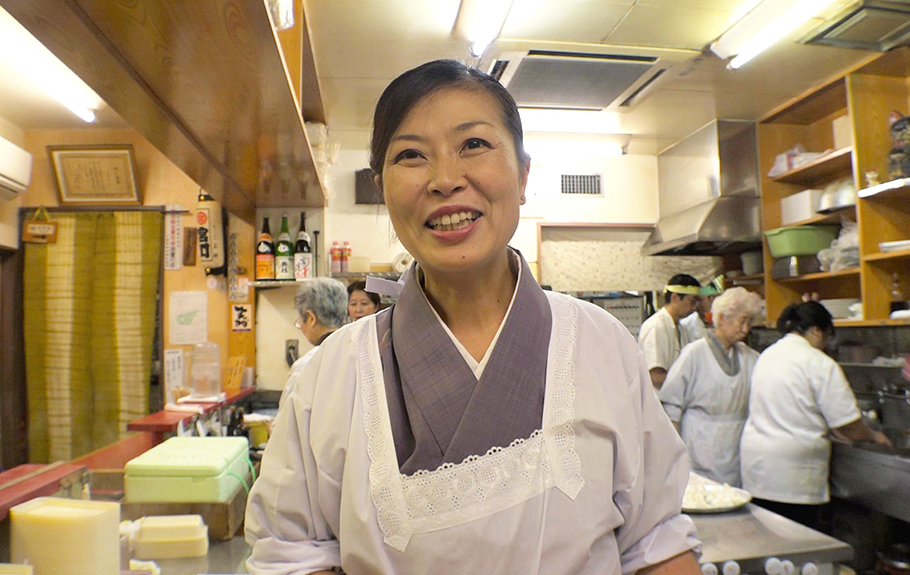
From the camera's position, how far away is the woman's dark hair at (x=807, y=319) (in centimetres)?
302

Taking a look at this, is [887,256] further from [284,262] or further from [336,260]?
[284,262]

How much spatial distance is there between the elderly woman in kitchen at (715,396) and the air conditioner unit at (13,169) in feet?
13.8

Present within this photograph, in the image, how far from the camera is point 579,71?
3377 millimetres

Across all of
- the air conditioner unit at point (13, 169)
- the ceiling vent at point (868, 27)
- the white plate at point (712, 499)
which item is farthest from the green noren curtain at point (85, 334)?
the ceiling vent at point (868, 27)

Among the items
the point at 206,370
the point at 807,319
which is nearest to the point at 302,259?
the point at 206,370

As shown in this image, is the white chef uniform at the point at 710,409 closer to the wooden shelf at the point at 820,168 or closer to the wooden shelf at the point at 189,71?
the wooden shelf at the point at 820,168

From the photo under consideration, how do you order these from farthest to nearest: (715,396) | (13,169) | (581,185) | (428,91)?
(581,185) < (13,169) < (715,396) < (428,91)

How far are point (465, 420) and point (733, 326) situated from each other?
9.13ft

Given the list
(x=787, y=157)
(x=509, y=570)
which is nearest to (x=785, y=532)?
(x=509, y=570)

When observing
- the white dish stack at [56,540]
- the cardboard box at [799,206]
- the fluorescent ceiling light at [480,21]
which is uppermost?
the fluorescent ceiling light at [480,21]

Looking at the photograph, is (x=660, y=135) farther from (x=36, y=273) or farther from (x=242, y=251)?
(x=36, y=273)

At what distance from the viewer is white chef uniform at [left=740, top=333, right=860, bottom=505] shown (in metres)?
2.77

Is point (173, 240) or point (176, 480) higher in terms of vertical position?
point (173, 240)

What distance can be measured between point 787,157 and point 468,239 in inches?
166
